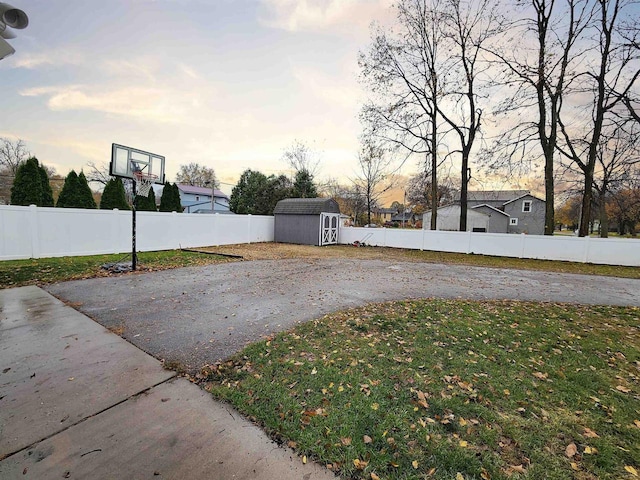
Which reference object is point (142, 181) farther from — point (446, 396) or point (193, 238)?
point (446, 396)

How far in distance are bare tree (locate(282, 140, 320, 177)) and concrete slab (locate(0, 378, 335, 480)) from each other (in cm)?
2739

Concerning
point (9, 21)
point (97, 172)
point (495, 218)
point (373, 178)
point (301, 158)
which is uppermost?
point (301, 158)

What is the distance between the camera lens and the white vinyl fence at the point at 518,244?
11.3 metres

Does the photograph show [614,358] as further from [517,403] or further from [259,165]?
[259,165]

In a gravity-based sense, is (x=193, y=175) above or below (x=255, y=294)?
above

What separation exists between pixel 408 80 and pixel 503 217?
21.1 m

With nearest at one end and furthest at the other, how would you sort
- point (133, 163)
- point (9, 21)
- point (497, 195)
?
point (9, 21)
point (133, 163)
point (497, 195)

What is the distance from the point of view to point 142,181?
27.2 feet

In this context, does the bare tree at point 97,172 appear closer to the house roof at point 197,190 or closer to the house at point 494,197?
the house roof at point 197,190

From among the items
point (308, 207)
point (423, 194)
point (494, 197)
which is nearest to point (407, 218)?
point (423, 194)

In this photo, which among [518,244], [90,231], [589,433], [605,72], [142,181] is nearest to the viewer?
[589,433]

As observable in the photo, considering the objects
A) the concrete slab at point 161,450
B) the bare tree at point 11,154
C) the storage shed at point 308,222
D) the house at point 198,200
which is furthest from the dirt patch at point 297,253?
the bare tree at point 11,154

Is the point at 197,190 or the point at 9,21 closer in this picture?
the point at 9,21

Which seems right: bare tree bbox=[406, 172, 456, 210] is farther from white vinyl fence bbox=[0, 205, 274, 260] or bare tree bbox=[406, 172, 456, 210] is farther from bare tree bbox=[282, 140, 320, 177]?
white vinyl fence bbox=[0, 205, 274, 260]
